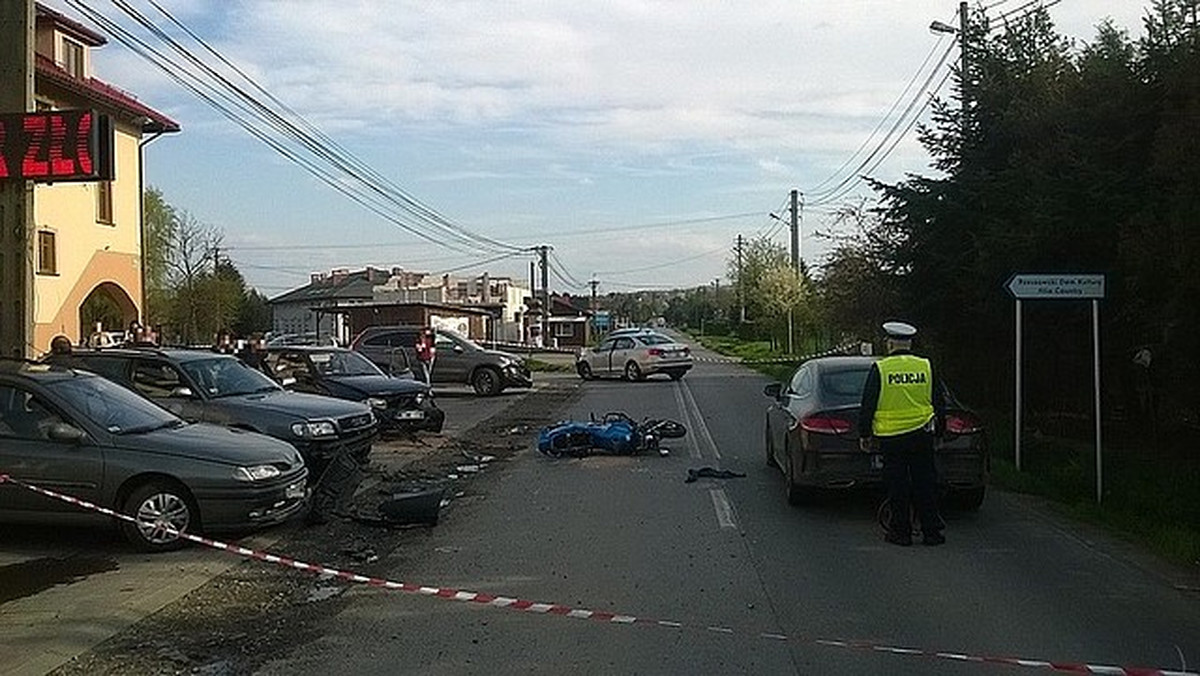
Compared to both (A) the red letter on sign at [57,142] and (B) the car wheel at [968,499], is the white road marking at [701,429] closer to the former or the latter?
(B) the car wheel at [968,499]

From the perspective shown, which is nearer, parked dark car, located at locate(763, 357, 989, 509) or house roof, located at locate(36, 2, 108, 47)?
parked dark car, located at locate(763, 357, 989, 509)

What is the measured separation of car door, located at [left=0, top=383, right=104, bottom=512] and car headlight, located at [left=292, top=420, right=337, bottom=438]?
3.11 metres

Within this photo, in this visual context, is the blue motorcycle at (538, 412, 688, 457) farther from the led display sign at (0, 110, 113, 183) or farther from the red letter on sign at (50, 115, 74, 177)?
the red letter on sign at (50, 115, 74, 177)

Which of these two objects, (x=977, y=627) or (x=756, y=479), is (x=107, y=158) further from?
(x=977, y=627)

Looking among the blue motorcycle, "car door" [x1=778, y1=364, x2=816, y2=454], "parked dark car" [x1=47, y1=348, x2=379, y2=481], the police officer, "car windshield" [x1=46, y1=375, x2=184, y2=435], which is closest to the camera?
the police officer

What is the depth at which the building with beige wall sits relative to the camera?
99.7 ft

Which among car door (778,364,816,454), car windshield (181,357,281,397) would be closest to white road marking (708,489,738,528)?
car door (778,364,816,454)

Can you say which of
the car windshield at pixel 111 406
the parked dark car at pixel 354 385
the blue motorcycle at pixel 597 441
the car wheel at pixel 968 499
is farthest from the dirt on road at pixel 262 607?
the car wheel at pixel 968 499

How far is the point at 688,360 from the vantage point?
39875mm

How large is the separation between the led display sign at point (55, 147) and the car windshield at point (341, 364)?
755 centimetres

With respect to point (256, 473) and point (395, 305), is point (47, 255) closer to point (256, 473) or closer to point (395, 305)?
point (395, 305)

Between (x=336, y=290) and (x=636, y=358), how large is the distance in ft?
202

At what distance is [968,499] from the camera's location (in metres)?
12.3

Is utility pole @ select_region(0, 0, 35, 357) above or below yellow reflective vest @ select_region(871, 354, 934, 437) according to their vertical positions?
above
